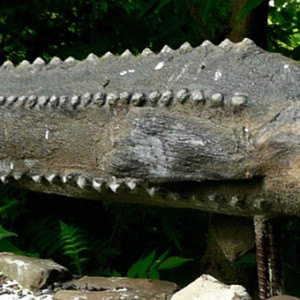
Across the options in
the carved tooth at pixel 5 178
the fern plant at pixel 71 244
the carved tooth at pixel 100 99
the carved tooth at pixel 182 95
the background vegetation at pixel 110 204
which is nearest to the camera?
the carved tooth at pixel 182 95

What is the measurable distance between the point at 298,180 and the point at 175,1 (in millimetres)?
1350

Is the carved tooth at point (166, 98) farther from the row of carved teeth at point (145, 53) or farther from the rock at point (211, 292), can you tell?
the rock at point (211, 292)

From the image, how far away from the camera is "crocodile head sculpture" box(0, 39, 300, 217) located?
1.28 metres

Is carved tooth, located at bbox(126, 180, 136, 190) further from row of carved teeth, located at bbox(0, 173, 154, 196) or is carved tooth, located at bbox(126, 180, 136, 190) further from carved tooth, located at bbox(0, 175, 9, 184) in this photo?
carved tooth, located at bbox(0, 175, 9, 184)

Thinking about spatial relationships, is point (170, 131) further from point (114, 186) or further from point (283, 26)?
point (283, 26)

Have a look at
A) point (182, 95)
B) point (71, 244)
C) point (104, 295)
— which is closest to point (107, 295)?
point (104, 295)

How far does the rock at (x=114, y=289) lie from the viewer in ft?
4.87

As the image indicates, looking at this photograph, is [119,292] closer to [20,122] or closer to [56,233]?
[20,122]

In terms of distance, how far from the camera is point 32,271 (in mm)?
1616

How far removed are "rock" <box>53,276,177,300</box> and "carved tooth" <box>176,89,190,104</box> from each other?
1.34ft

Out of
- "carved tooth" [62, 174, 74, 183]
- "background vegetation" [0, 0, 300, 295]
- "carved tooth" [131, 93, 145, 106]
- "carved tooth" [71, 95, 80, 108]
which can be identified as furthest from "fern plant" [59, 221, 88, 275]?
"carved tooth" [131, 93, 145, 106]

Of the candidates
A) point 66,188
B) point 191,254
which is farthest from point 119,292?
point 191,254

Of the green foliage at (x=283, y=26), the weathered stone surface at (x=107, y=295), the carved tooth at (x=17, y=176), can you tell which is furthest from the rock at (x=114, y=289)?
the green foliage at (x=283, y=26)

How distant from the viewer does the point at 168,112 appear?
1364mm
